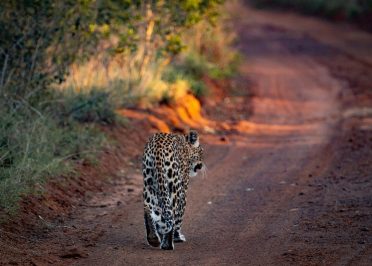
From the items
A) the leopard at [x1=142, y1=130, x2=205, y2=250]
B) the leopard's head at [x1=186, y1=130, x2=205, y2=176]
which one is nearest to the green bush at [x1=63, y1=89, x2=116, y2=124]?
the leopard's head at [x1=186, y1=130, x2=205, y2=176]

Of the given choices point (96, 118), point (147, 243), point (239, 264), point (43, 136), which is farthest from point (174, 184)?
point (96, 118)

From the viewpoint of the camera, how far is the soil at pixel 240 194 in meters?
8.79

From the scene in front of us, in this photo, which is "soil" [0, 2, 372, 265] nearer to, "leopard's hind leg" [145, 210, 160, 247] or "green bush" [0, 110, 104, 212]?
"leopard's hind leg" [145, 210, 160, 247]

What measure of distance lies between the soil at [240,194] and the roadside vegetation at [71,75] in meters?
0.41

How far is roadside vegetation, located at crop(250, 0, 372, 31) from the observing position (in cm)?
4259

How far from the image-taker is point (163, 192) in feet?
30.0

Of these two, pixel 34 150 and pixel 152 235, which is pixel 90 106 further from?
pixel 152 235

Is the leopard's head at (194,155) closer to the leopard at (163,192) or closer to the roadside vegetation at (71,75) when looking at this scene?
the leopard at (163,192)

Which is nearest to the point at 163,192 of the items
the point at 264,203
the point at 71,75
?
the point at 264,203

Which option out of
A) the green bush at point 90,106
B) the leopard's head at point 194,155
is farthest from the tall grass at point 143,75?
the leopard's head at point 194,155

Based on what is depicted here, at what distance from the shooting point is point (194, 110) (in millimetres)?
19109

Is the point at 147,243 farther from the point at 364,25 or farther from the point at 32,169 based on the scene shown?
the point at 364,25

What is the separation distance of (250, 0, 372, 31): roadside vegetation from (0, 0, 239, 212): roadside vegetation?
24631 millimetres

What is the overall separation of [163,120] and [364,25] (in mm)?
27072
